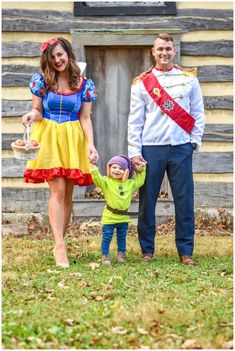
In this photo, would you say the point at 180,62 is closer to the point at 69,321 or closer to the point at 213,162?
the point at 213,162

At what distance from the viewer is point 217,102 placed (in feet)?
29.2

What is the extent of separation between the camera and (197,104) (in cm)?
657

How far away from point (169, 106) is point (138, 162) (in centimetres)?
56

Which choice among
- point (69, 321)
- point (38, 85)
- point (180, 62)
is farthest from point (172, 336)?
point (180, 62)

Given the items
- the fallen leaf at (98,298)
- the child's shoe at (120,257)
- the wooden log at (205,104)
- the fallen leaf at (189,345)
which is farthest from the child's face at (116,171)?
the wooden log at (205,104)

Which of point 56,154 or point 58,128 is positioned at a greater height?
point 58,128

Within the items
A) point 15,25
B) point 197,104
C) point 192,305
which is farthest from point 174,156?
point 15,25

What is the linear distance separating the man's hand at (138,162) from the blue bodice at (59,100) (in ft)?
2.12

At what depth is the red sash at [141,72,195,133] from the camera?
6465mm

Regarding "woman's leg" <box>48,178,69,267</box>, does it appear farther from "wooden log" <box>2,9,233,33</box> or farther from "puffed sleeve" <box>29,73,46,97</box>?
"wooden log" <box>2,9,233,33</box>

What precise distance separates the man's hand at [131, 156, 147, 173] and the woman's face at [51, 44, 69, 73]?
1.01 meters

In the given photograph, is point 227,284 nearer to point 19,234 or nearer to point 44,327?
point 44,327

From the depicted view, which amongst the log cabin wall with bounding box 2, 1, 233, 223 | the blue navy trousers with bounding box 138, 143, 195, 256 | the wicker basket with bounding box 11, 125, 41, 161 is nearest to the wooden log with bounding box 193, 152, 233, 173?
the log cabin wall with bounding box 2, 1, 233, 223

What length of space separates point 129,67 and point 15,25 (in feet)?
4.81
